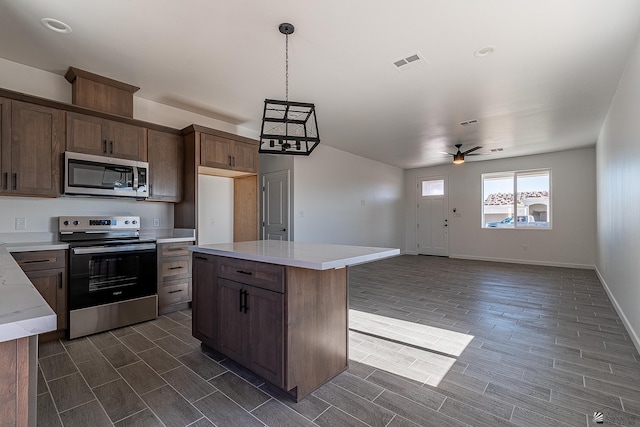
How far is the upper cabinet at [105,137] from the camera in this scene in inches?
121

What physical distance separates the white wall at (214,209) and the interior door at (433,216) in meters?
6.26

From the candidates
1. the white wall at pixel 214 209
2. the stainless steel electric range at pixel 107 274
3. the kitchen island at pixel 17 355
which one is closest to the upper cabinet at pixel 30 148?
the stainless steel electric range at pixel 107 274

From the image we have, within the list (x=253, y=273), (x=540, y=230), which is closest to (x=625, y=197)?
(x=253, y=273)

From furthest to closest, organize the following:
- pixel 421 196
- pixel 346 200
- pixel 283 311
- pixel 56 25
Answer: pixel 421 196 < pixel 346 200 < pixel 56 25 < pixel 283 311

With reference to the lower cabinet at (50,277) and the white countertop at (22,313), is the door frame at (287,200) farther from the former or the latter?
the white countertop at (22,313)

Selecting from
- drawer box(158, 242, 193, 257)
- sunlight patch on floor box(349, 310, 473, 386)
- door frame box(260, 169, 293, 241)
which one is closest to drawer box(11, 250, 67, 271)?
drawer box(158, 242, 193, 257)

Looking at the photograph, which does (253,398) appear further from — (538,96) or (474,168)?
(474,168)

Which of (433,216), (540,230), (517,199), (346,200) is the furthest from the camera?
(433,216)

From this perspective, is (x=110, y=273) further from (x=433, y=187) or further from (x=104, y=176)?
(x=433, y=187)

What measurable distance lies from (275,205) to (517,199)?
6.05 metres

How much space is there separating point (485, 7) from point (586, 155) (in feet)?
21.0

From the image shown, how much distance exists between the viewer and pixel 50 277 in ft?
9.10

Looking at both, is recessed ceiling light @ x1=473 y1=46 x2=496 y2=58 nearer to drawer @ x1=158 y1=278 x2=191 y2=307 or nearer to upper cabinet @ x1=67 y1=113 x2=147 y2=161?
upper cabinet @ x1=67 y1=113 x2=147 y2=161

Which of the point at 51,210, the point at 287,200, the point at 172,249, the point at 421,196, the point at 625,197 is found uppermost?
the point at 421,196
